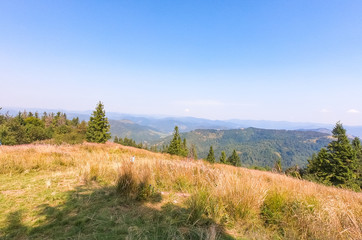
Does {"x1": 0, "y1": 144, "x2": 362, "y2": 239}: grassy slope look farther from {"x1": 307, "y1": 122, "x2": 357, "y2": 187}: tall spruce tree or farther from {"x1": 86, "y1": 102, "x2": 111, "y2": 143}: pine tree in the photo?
{"x1": 86, "y1": 102, "x2": 111, "y2": 143}: pine tree

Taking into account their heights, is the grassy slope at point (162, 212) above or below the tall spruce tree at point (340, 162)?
above

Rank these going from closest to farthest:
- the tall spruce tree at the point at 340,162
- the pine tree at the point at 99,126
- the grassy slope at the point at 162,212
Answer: the grassy slope at the point at 162,212
the tall spruce tree at the point at 340,162
the pine tree at the point at 99,126

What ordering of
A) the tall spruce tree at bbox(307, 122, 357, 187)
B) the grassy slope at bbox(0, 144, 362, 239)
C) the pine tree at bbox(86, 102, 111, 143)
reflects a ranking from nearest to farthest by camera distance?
1. the grassy slope at bbox(0, 144, 362, 239)
2. the tall spruce tree at bbox(307, 122, 357, 187)
3. the pine tree at bbox(86, 102, 111, 143)

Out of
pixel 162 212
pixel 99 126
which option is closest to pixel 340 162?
pixel 162 212

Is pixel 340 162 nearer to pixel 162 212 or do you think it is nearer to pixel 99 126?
pixel 162 212

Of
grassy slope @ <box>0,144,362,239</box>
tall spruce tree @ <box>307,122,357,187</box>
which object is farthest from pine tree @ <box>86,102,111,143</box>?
tall spruce tree @ <box>307,122,357,187</box>

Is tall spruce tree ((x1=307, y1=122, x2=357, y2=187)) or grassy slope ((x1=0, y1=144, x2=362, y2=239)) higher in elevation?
grassy slope ((x1=0, y1=144, x2=362, y2=239))

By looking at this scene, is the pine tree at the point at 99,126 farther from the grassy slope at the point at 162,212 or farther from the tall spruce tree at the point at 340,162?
the tall spruce tree at the point at 340,162

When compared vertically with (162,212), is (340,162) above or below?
below

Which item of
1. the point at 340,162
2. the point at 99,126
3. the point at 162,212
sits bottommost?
the point at 340,162

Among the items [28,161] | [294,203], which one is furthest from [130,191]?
[28,161]

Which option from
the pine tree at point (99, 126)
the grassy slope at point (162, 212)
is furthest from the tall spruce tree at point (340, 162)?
the pine tree at point (99, 126)

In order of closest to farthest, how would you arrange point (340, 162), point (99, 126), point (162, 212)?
point (162, 212), point (340, 162), point (99, 126)

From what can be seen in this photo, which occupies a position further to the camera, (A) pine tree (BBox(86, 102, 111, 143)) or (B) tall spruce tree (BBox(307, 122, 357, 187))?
(A) pine tree (BBox(86, 102, 111, 143))
